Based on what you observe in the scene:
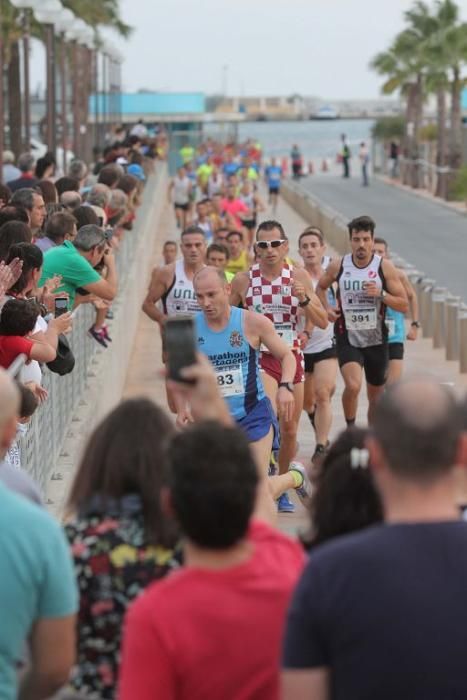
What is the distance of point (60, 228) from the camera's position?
11.8m

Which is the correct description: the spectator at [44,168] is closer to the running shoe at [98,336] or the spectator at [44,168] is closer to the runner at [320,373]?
the running shoe at [98,336]

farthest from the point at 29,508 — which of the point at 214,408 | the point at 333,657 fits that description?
the point at 333,657

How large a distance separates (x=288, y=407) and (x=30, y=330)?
1.59m

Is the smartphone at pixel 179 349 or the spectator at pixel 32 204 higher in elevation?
the smartphone at pixel 179 349

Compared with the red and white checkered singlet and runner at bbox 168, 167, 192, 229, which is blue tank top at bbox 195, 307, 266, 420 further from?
runner at bbox 168, 167, 192, 229

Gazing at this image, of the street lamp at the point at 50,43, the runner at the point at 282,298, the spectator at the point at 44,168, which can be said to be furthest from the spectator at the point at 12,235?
the street lamp at the point at 50,43

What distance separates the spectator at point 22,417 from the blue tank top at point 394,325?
5.53 meters

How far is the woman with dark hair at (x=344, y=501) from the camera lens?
465cm

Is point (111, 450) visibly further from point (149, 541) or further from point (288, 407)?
point (288, 407)

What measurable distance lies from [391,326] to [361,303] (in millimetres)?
553

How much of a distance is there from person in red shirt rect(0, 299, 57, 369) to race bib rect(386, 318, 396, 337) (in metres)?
5.20

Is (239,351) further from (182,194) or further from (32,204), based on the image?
(182,194)

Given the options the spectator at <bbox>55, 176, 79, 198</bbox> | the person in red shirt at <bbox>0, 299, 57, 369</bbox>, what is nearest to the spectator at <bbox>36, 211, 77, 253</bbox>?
the person in red shirt at <bbox>0, 299, 57, 369</bbox>

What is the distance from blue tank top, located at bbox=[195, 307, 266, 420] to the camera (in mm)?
9859
